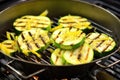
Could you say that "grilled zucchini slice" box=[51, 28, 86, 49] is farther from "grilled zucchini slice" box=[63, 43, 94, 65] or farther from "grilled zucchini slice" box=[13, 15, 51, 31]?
"grilled zucchini slice" box=[13, 15, 51, 31]

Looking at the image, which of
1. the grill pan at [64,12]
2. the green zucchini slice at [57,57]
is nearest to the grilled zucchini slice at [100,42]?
the grill pan at [64,12]

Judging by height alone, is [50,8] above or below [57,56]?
above

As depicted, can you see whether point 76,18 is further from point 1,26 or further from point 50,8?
point 1,26

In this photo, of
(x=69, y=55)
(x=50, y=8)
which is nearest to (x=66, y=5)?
(x=50, y=8)

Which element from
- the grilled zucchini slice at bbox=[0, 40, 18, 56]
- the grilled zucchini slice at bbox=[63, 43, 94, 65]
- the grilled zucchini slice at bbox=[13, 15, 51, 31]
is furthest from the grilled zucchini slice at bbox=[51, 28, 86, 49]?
the grilled zucchini slice at bbox=[0, 40, 18, 56]

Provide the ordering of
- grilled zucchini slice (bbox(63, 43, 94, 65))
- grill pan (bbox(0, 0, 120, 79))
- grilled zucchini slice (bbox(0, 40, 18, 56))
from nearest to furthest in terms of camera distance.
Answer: grilled zucchini slice (bbox(63, 43, 94, 65))
grilled zucchini slice (bbox(0, 40, 18, 56))
grill pan (bbox(0, 0, 120, 79))

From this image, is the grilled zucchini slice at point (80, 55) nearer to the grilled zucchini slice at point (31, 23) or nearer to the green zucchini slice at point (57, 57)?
the green zucchini slice at point (57, 57)
